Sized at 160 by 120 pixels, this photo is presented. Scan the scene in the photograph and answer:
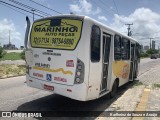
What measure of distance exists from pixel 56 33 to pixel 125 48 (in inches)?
200

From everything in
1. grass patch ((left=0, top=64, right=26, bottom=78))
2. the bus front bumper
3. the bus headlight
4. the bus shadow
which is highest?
the bus headlight

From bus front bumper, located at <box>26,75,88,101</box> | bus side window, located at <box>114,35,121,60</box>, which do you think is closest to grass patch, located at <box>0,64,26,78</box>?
bus side window, located at <box>114,35,121,60</box>

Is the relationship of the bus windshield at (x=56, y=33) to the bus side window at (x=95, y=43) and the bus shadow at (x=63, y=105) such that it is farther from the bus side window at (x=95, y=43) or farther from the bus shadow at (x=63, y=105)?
the bus shadow at (x=63, y=105)

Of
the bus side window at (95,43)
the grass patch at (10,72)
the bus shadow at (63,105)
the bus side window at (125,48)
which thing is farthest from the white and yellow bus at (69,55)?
the grass patch at (10,72)

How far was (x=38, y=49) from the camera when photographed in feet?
26.9

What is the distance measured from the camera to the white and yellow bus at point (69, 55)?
23.4ft

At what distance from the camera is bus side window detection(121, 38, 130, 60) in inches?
445

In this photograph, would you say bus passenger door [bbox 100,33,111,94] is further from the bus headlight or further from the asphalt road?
the bus headlight

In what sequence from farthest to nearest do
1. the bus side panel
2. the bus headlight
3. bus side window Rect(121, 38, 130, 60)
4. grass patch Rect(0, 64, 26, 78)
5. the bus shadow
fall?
1. grass patch Rect(0, 64, 26, 78)
2. bus side window Rect(121, 38, 130, 60)
3. the bus shadow
4. the bus side panel
5. the bus headlight

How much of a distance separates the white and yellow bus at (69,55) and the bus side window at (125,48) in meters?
2.27

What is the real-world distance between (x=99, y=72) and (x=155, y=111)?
2.23 m

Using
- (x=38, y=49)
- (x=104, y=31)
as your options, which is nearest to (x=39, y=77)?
(x=38, y=49)

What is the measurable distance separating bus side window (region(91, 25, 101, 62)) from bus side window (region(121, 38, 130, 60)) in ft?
11.9

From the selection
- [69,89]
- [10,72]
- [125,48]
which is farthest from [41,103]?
[10,72]
